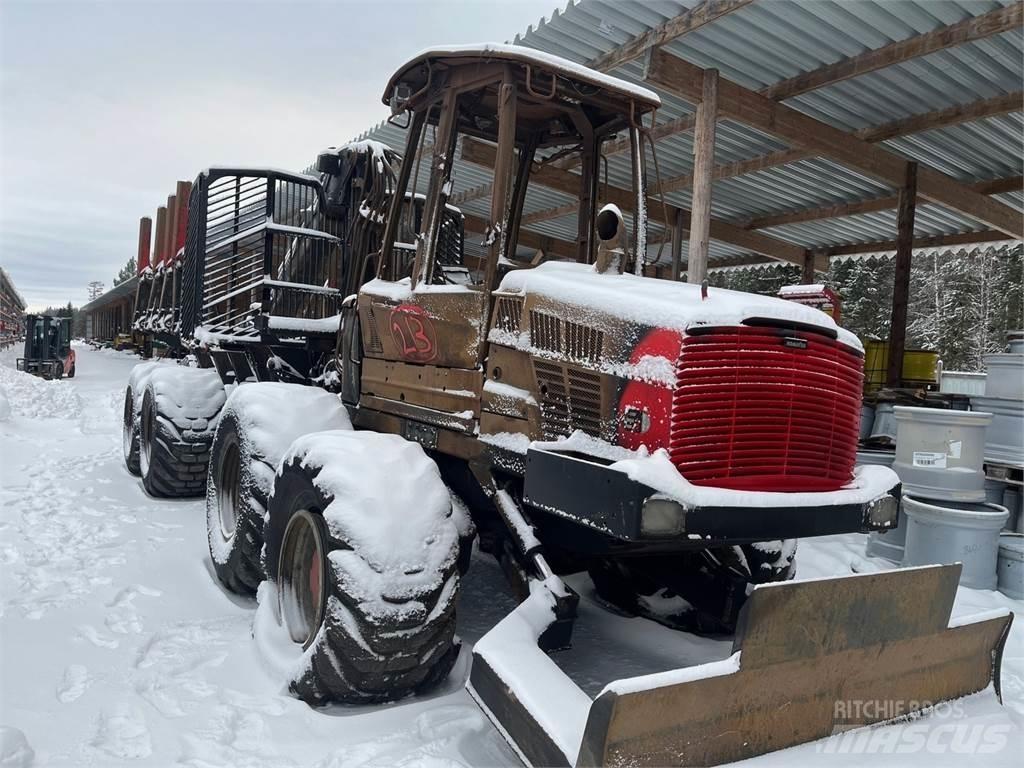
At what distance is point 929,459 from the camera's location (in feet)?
18.9

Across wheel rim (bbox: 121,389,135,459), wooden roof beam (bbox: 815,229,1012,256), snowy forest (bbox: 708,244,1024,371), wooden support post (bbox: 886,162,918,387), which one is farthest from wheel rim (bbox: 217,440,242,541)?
snowy forest (bbox: 708,244,1024,371)

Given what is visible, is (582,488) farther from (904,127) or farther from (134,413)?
(904,127)

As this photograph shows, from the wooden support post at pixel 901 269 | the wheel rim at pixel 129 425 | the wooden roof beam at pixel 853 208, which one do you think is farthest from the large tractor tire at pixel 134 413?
the wooden roof beam at pixel 853 208

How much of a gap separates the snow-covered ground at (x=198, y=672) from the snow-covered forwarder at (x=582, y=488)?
0.47ft

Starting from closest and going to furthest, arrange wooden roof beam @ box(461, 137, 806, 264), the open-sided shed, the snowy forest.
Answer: the open-sided shed < wooden roof beam @ box(461, 137, 806, 264) < the snowy forest

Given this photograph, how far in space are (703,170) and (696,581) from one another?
4.18m

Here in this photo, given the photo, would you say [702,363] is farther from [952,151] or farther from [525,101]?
[952,151]

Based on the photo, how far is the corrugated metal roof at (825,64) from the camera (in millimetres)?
6746

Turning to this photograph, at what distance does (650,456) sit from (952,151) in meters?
9.64

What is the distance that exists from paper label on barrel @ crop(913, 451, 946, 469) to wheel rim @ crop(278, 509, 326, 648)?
→ 4440mm

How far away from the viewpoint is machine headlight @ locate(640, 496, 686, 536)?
2598 millimetres

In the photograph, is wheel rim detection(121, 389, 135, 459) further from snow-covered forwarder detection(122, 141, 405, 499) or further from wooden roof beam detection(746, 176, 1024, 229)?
wooden roof beam detection(746, 176, 1024, 229)

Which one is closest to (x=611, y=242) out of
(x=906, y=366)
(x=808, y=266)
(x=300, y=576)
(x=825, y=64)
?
(x=300, y=576)

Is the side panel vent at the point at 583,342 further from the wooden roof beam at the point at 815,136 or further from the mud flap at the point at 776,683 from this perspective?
Answer: the wooden roof beam at the point at 815,136
